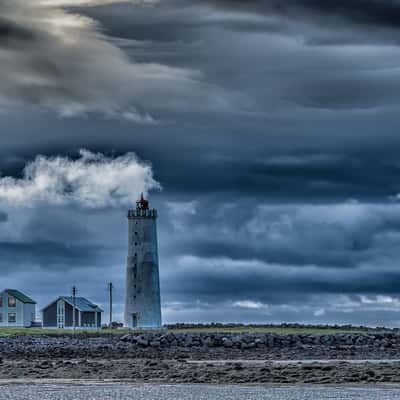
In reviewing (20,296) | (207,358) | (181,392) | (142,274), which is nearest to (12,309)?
(20,296)

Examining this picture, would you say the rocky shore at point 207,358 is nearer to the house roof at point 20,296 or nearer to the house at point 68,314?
the house at point 68,314

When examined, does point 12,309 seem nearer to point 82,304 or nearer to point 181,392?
point 82,304

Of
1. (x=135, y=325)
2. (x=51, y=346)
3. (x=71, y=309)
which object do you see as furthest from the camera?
(x=71, y=309)

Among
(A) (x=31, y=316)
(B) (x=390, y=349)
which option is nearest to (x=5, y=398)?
(B) (x=390, y=349)

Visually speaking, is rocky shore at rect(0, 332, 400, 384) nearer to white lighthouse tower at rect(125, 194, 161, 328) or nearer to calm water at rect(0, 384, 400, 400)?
calm water at rect(0, 384, 400, 400)

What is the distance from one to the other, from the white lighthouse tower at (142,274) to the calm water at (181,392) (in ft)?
145

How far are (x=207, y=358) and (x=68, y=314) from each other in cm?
4309

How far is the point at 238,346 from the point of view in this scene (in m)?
60.4

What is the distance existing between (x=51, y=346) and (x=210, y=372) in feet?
70.8

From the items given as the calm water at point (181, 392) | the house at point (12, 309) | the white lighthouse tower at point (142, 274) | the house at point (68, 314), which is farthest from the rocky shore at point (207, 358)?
the house at point (12, 309)

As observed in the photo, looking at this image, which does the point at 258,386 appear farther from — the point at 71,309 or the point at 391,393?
the point at 71,309

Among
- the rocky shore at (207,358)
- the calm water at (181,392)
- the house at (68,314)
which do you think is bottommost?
the calm water at (181,392)

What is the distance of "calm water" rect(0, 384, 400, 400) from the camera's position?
31016mm

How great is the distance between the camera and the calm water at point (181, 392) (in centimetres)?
3102
